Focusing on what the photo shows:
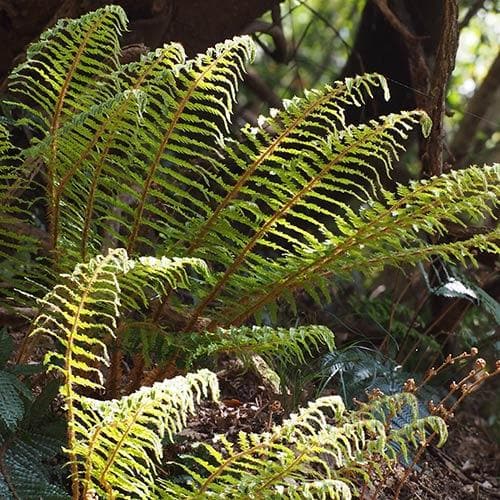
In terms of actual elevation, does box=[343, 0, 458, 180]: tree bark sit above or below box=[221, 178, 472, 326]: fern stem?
above

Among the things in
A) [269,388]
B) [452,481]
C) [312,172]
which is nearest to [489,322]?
[452,481]

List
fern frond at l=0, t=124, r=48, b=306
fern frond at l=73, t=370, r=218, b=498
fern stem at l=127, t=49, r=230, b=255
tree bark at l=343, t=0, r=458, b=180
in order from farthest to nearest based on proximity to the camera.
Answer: tree bark at l=343, t=0, r=458, b=180
fern frond at l=0, t=124, r=48, b=306
fern stem at l=127, t=49, r=230, b=255
fern frond at l=73, t=370, r=218, b=498

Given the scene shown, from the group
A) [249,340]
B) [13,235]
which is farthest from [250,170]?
[13,235]

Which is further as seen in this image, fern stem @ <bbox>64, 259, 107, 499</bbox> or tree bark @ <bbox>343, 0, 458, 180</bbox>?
tree bark @ <bbox>343, 0, 458, 180</bbox>

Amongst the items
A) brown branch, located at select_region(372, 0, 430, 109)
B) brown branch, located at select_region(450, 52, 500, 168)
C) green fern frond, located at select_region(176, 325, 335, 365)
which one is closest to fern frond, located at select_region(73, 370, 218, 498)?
green fern frond, located at select_region(176, 325, 335, 365)

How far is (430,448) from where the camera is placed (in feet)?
7.73

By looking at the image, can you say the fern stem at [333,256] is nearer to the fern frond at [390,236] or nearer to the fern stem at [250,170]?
the fern frond at [390,236]

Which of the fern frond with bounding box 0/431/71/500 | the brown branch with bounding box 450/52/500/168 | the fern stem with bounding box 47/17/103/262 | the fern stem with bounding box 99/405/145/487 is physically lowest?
the fern frond with bounding box 0/431/71/500

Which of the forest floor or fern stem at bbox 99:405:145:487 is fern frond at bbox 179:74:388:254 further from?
fern stem at bbox 99:405:145:487

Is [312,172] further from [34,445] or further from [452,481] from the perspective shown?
[452,481]

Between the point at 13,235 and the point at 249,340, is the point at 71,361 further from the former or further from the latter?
the point at 13,235

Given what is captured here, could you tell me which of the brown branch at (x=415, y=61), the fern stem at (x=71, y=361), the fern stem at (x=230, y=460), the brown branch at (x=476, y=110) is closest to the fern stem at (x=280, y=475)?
the fern stem at (x=230, y=460)

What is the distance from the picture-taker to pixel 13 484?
4.55 ft

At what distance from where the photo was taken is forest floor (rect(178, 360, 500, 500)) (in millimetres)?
1983
